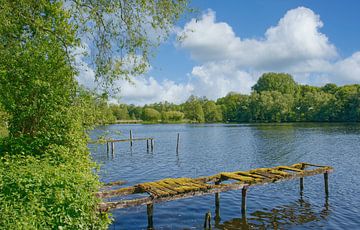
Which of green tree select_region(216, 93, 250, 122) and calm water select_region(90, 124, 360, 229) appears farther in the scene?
green tree select_region(216, 93, 250, 122)

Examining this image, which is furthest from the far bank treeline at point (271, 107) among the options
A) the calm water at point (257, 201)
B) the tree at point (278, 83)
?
the calm water at point (257, 201)

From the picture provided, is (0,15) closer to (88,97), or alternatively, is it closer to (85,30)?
(85,30)

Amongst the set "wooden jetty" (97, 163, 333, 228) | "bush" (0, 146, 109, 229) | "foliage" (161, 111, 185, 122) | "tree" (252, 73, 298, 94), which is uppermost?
"tree" (252, 73, 298, 94)

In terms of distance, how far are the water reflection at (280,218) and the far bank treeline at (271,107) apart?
88.3 metres

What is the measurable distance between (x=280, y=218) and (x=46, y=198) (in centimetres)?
1189

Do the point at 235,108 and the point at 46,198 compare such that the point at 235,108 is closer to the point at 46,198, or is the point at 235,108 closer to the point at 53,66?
the point at 53,66

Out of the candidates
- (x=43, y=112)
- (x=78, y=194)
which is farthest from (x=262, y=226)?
(x=43, y=112)

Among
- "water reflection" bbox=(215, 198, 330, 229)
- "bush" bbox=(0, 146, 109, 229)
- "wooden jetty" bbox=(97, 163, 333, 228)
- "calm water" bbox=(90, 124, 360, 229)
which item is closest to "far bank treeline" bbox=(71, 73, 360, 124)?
"calm water" bbox=(90, 124, 360, 229)

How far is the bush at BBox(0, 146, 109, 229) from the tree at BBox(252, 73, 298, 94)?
152 m

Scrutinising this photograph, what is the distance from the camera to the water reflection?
1523 cm

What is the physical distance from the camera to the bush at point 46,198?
7802 millimetres

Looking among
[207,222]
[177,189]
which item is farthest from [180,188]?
[207,222]

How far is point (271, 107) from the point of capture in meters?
134

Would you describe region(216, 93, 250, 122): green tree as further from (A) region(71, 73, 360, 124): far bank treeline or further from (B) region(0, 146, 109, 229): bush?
(B) region(0, 146, 109, 229): bush
